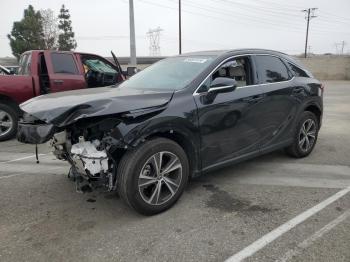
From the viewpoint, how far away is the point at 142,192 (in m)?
3.68

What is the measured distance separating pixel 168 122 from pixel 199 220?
1045 millimetres

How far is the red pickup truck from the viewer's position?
7301 millimetres

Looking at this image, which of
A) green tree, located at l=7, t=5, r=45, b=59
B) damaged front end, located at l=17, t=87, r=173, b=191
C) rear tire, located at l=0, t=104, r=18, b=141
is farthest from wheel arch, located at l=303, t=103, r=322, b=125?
green tree, located at l=7, t=5, r=45, b=59

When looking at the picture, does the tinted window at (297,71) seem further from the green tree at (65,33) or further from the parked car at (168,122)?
the green tree at (65,33)

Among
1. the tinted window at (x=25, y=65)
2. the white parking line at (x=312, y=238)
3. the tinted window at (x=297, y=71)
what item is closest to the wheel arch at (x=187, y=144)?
the white parking line at (x=312, y=238)

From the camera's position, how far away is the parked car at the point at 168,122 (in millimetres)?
3514

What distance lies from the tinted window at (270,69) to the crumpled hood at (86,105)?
1611 mm

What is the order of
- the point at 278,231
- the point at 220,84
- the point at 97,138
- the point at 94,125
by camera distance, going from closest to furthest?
the point at 278,231
the point at 94,125
the point at 97,138
the point at 220,84

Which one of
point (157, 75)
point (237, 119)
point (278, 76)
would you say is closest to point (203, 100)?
point (237, 119)

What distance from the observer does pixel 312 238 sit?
130 inches

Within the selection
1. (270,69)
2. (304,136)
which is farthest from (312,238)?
(304,136)

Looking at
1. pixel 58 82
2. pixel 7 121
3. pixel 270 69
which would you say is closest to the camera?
pixel 270 69

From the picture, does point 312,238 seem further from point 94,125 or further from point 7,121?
point 7,121

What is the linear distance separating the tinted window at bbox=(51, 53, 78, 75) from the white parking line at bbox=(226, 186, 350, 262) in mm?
5849
